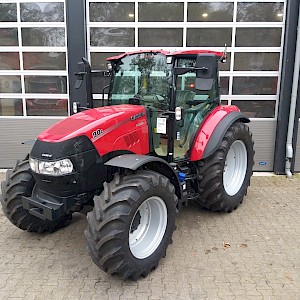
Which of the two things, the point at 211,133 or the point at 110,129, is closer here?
the point at 110,129

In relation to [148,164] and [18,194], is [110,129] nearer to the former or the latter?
[148,164]

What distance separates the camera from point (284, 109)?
6352mm

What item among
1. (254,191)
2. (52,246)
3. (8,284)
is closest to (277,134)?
(254,191)

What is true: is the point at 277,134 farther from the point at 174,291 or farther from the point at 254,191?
the point at 174,291

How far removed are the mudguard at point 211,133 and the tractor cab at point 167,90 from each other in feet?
0.30

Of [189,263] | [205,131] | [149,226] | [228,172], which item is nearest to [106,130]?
[149,226]

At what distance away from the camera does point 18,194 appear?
3709 mm

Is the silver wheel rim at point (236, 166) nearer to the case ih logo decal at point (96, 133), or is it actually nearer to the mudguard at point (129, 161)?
the mudguard at point (129, 161)

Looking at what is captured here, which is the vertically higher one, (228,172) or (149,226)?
(228,172)

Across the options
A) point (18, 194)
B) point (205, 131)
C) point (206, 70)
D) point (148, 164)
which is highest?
point (206, 70)

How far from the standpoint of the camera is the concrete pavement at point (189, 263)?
3070mm

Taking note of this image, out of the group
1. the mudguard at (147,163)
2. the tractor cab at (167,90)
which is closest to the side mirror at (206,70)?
the tractor cab at (167,90)

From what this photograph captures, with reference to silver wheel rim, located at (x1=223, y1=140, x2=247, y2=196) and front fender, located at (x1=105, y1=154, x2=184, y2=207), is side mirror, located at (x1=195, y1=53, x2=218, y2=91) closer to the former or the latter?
front fender, located at (x1=105, y1=154, x2=184, y2=207)

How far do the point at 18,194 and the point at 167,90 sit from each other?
2.01m
